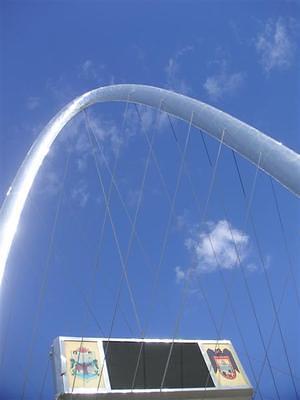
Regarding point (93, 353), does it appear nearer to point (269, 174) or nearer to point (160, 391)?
point (160, 391)

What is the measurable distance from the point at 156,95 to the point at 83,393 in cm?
911

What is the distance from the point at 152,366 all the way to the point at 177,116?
735cm

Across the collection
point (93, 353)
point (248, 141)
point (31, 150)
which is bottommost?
point (93, 353)

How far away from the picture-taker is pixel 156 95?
684 inches

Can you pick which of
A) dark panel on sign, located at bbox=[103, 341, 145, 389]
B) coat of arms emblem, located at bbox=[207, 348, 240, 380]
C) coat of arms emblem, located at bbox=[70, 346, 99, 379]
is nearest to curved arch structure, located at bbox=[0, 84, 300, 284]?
coat of arms emblem, located at bbox=[70, 346, 99, 379]

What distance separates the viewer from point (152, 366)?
16.1 m

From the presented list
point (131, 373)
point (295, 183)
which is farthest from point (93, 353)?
point (295, 183)

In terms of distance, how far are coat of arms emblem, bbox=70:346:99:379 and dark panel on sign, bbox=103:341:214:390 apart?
0.49 m

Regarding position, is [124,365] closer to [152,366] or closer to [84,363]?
[152,366]

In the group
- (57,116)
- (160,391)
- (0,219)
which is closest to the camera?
(0,219)

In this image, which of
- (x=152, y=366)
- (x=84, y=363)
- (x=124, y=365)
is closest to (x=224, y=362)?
(x=152, y=366)

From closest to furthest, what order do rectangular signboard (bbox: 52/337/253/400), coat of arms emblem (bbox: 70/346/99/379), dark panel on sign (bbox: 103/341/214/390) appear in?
rectangular signboard (bbox: 52/337/253/400) < coat of arms emblem (bbox: 70/346/99/379) < dark panel on sign (bbox: 103/341/214/390)

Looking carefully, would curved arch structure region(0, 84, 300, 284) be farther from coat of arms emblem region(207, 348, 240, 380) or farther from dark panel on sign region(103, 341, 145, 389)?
coat of arms emblem region(207, 348, 240, 380)

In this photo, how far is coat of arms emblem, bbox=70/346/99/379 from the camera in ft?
47.4
